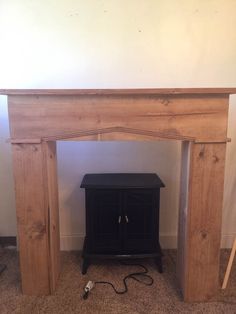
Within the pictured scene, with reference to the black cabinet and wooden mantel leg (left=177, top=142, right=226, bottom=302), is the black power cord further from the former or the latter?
wooden mantel leg (left=177, top=142, right=226, bottom=302)

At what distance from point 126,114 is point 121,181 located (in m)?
0.60

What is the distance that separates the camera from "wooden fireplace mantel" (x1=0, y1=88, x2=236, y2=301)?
142 centimetres

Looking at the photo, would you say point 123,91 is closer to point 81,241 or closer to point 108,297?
point 108,297

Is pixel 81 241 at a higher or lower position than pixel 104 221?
lower

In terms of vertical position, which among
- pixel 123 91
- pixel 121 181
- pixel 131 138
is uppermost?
pixel 123 91

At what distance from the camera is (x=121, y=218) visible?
1.83 meters

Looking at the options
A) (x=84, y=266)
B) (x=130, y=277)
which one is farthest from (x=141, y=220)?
(x=84, y=266)

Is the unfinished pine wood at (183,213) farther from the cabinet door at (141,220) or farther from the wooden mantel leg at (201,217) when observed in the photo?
the cabinet door at (141,220)

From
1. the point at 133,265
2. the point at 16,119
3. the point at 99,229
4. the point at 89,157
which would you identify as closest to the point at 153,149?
the point at 89,157

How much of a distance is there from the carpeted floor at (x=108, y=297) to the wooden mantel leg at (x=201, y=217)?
3.7 inches

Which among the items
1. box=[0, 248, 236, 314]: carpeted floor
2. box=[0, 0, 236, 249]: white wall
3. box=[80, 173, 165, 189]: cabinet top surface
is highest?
box=[0, 0, 236, 249]: white wall

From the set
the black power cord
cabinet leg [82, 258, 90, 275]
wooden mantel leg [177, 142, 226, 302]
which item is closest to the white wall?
wooden mantel leg [177, 142, 226, 302]

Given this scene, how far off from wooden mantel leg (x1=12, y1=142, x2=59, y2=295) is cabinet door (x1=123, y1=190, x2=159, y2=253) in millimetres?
531

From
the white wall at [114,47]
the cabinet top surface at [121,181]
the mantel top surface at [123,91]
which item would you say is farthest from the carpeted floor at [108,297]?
the mantel top surface at [123,91]
